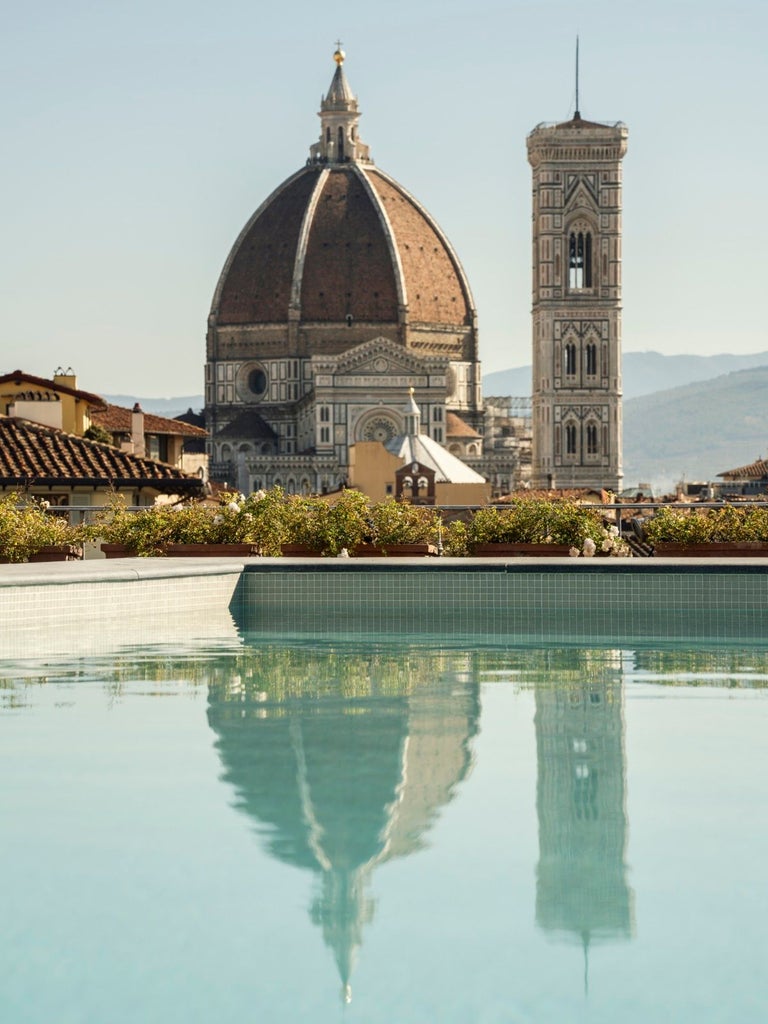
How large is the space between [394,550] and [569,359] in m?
78.1

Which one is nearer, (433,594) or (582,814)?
(582,814)

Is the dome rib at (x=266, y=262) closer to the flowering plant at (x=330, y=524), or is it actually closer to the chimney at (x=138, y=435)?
the chimney at (x=138, y=435)

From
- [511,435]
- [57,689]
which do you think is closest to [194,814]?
[57,689]

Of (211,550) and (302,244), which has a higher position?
(302,244)

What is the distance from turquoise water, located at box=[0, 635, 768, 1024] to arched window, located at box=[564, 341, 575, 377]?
8342 cm

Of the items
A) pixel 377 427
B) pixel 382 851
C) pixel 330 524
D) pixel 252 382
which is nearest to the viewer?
pixel 382 851

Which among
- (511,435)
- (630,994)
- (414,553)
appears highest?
(511,435)

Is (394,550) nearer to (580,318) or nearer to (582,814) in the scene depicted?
(582,814)

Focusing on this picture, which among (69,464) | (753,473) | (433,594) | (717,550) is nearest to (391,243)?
(753,473)

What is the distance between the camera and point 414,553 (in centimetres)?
1614

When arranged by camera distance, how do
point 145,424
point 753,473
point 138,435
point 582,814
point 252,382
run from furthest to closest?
1. point 252,382
2. point 753,473
3. point 145,424
4. point 138,435
5. point 582,814

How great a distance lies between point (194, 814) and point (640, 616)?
6978mm

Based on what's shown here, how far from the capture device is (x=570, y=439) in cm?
9312

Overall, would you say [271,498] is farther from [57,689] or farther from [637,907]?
[637,907]
